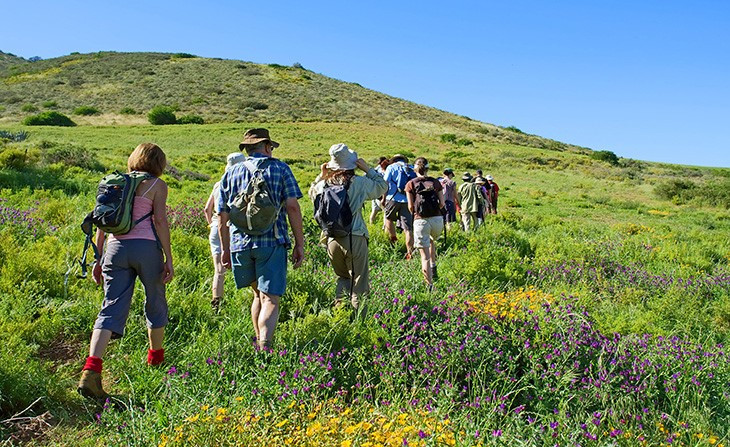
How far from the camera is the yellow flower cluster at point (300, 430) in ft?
8.84

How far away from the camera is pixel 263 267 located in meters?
4.18

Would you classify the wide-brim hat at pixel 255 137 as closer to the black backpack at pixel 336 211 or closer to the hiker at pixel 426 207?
the black backpack at pixel 336 211

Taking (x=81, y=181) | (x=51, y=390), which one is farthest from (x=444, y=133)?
(x=51, y=390)

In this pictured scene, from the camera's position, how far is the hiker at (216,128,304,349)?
4.07 metres

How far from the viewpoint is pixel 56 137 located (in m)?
33.7

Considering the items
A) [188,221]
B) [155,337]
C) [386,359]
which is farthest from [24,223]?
[386,359]

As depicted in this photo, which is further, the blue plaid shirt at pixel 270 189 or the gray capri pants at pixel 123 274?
the blue plaid shirt at pixel 270 189

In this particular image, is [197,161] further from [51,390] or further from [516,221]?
[51,390]

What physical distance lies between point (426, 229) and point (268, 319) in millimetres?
3642

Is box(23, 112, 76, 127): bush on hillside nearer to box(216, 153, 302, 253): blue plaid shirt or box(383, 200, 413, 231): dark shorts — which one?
box(383, 200, 413, 231): dark shorts

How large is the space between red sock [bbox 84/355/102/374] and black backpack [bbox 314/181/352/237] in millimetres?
2283

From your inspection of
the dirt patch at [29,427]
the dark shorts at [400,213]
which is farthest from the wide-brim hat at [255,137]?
the dark shorts at [400,213]

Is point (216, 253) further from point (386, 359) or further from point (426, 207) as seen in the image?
point (426, 207)

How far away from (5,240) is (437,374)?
521 cm
